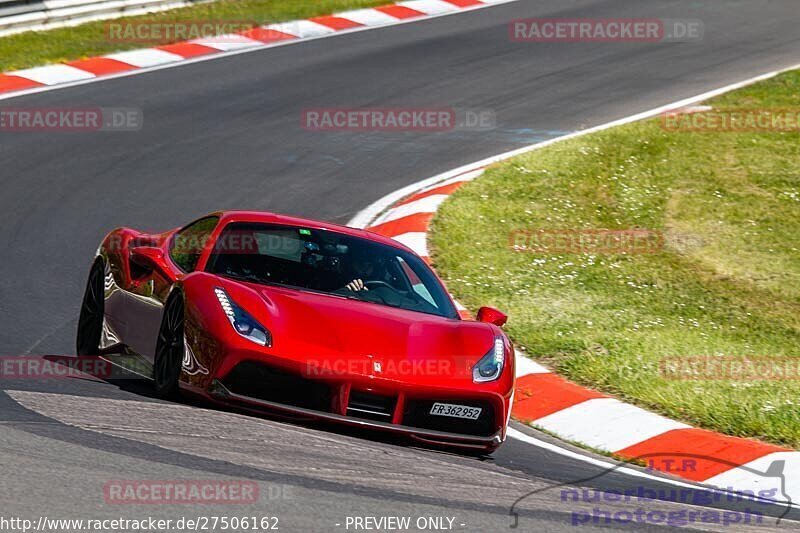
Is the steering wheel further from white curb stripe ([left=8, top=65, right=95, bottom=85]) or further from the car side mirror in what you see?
white curb stripe ([left=8, top=65, right=95, bottom=85])

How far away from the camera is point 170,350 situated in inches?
277

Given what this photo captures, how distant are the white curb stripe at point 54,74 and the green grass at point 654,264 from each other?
5.56m

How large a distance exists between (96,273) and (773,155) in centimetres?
841

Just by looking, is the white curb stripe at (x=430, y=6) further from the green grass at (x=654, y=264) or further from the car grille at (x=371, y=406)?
the car grille at (x=371, y=406)

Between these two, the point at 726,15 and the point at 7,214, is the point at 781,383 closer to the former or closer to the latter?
the point at 7,214

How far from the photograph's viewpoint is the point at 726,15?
20.8 metres

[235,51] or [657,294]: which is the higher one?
[235,51]

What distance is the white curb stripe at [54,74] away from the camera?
51.3 feet

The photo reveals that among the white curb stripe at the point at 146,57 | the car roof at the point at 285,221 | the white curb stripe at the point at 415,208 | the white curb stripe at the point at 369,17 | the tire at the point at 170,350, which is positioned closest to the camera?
the tire at the point at 170,350

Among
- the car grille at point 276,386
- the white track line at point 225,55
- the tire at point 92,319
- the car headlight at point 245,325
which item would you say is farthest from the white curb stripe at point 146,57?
the car grille at point 276,386

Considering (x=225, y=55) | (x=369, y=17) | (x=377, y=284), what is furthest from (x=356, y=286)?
(x=369, y=17)

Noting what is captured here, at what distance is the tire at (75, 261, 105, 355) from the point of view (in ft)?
27.0

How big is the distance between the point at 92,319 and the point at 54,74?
8301 mm

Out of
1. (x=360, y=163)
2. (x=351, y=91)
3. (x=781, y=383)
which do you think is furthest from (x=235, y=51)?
(x=781, y=383)
